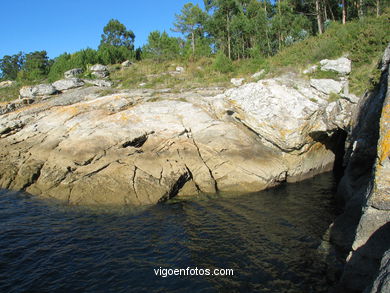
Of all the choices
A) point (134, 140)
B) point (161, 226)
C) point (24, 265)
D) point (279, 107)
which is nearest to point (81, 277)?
point (24, 265)

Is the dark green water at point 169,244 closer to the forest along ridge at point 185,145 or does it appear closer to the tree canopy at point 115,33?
the forest along ridge at point 185,145

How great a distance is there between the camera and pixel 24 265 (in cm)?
915

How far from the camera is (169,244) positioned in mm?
10273

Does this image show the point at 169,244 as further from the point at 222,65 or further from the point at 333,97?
the point at 222,65

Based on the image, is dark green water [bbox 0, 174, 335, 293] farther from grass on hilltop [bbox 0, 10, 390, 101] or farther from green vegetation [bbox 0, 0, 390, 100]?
green vegetation [bbox 0, 0, 390, 100]

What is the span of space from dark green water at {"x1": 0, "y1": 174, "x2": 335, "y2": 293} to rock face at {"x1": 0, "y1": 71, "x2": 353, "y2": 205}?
130 cm

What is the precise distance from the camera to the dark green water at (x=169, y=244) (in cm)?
816

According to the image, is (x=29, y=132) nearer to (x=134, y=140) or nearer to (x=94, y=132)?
(x=94, y=132)

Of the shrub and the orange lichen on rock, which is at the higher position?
the shrub

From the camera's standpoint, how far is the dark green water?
321 inches

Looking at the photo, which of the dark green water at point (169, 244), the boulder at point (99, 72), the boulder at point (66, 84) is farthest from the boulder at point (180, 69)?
the dark green water at point (169, 244)

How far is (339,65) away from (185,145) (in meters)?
12.5

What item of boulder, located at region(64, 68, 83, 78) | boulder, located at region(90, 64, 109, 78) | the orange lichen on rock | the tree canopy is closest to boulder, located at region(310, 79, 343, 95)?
the orange lichen on rock

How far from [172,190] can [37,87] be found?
21372mm
